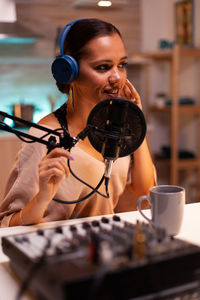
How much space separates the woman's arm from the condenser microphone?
9cm

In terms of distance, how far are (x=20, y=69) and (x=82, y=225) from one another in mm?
3341

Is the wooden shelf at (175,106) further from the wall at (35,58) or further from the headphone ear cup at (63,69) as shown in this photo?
the headphone ear cup at (63,69)

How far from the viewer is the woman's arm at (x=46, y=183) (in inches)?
41.6

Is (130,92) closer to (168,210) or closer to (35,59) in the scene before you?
(168,210)

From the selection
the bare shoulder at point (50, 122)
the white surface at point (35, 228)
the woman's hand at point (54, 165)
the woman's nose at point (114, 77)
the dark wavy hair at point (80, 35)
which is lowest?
the white surface at point (35, 228)

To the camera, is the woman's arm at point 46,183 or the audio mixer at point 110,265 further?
the woman's arm at point 46,183

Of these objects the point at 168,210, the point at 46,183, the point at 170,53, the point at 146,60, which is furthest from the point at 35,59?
the point at 168,210

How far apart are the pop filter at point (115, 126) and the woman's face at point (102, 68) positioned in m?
0.31

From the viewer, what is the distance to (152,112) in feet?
14.4

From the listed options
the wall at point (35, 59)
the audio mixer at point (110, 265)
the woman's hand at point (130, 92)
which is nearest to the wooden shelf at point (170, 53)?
the wall at point (35, 59)

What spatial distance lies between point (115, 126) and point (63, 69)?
1.08 feet

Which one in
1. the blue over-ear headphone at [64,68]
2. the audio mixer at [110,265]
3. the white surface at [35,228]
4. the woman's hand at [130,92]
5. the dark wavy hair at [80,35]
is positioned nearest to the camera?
the audio mixer at [110,265]

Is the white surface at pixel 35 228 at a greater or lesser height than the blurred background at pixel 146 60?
lesser

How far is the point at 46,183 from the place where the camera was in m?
1.12
